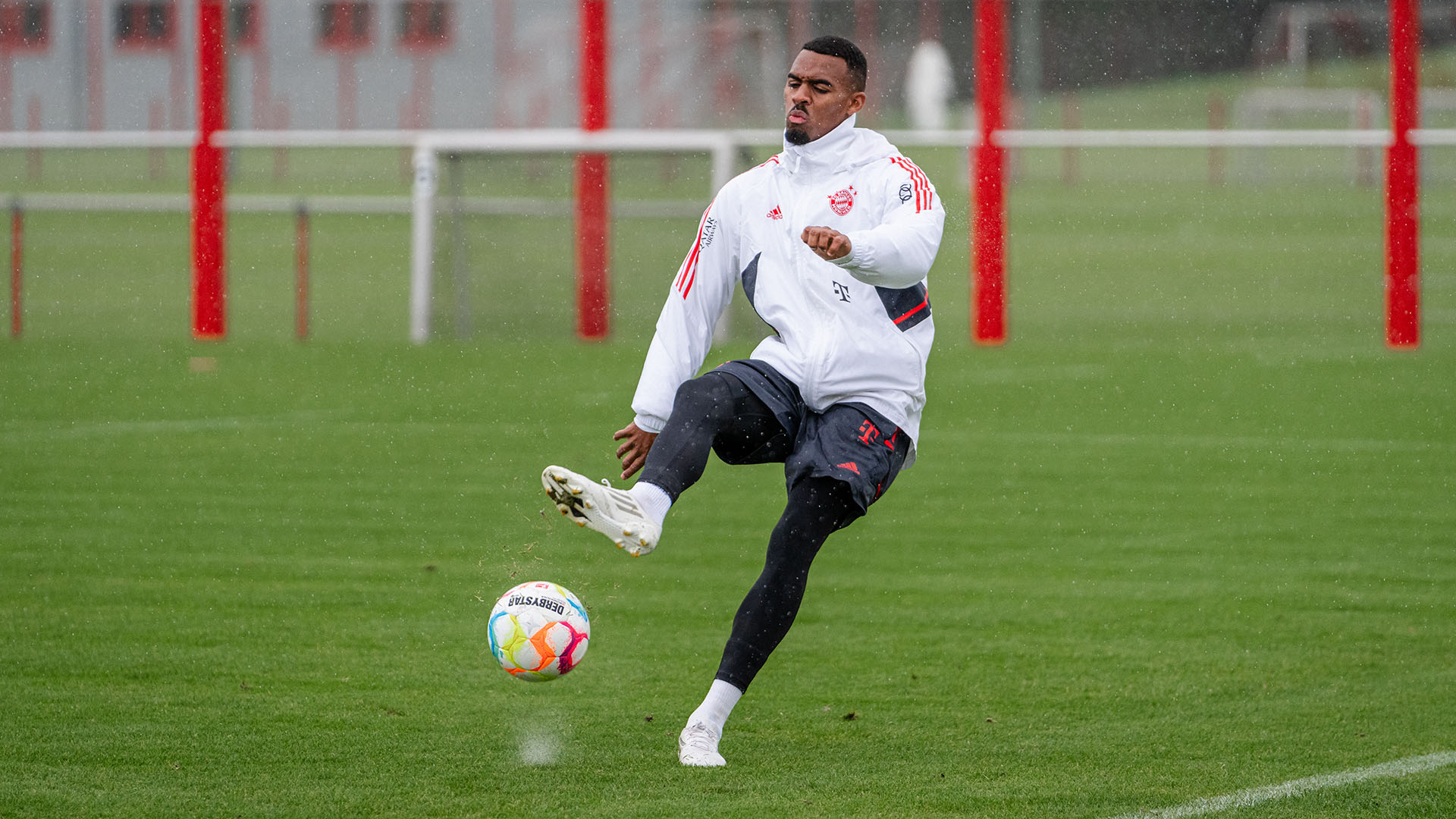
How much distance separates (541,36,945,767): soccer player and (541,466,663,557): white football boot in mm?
71

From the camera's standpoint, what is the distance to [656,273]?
1706 cm

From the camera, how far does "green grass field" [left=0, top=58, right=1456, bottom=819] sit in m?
4.55

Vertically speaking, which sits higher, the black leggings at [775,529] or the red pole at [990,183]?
the red pole at [990,183]

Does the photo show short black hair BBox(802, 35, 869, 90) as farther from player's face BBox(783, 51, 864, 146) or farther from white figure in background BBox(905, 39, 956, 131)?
white figure in background BBox(905, 39, 956, 131)

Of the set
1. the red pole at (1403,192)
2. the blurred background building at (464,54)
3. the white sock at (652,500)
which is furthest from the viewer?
the blurred background building at (464,54)

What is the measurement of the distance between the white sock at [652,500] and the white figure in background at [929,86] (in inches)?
1028

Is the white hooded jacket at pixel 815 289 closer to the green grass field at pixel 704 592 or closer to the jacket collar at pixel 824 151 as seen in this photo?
the jacket collar at pixel 824 151

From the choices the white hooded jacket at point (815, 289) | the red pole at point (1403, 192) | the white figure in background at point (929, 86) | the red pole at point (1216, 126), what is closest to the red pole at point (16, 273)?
the red pole at point (1403, 192)

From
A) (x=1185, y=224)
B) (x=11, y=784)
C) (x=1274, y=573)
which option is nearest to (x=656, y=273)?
(x=1274, y=573)

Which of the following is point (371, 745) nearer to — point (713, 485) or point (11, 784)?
point (11, 784)

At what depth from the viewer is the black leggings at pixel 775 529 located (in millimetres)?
4625

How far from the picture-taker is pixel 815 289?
486cm

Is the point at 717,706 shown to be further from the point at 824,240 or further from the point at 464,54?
the point at 464,54

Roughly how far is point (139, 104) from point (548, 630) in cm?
2127
